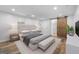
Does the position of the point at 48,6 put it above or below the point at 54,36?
above

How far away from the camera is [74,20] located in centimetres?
156

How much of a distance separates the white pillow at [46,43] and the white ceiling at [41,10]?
50 cm

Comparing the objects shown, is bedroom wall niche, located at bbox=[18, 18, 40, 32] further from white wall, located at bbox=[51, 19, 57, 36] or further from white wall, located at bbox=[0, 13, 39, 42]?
white wall, located at bbox=[51, 19, 57, 36]

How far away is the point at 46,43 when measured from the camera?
61.8 inches

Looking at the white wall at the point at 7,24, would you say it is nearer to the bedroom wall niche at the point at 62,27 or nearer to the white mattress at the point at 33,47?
the white mattress at the point at 33,47

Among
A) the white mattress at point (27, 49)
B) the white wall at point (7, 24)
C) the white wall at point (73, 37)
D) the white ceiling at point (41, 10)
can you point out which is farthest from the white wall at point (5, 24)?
the white wall at point (73, 37)

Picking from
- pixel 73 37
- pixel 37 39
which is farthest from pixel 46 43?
pixel 73 37

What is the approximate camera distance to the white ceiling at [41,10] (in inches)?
60.1

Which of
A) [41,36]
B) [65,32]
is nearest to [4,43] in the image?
[41,36]

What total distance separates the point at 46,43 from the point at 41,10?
0.69 m

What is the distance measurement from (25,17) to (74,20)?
1.02 metres

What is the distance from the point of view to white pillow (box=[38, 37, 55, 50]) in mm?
1542

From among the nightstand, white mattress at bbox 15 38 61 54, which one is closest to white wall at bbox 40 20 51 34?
white mattress at bbox 15 38 61 54
